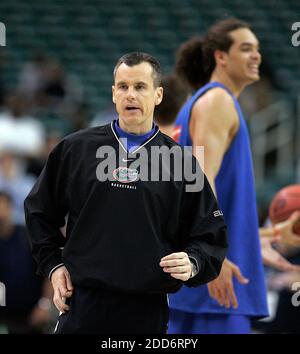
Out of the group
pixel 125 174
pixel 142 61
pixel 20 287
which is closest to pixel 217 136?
pixel 142 61

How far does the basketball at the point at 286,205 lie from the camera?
4.95m

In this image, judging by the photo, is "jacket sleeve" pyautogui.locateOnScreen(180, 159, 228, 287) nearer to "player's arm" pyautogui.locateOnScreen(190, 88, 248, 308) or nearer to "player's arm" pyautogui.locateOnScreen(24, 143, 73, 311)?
"player's arm" pyautogui.locateOnScreen(24, 143, 73, 311)

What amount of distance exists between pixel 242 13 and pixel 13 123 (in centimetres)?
478

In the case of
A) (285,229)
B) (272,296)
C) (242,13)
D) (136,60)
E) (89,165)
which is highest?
(242,13)

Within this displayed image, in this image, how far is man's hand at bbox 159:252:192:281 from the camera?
3.14m

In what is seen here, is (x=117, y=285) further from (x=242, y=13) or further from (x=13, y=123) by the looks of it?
(x=242, y=13)

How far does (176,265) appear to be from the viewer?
3.14 metres

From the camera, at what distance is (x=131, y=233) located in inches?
128

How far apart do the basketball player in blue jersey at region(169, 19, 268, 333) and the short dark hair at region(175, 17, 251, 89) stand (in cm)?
17

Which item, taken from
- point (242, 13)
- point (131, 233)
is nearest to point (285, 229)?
point (131, 233)

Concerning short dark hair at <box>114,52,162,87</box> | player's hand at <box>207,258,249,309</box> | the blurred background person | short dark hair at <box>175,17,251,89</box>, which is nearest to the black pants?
short dark hair at <box>114,52,162,87</box>

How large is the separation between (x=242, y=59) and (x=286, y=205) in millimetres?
912

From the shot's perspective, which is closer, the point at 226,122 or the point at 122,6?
the point at 226,122

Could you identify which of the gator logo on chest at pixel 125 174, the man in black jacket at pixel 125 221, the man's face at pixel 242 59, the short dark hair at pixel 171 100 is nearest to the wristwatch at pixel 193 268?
the man in black jacket at pixel 125 221
